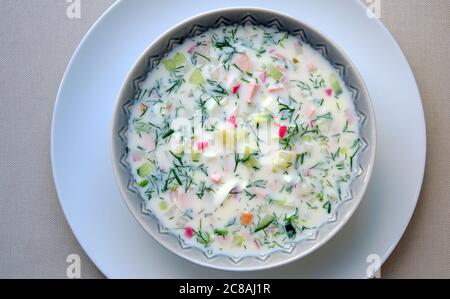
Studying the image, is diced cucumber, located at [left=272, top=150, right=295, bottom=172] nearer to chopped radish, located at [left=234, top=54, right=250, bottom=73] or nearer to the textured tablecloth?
chopped radish, located at [left=234, top=54, right=250, bottom=73]

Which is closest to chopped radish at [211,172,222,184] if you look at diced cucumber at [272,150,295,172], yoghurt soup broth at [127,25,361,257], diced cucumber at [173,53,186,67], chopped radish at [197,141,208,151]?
yoghurt soup broth at [127,25,361,257]

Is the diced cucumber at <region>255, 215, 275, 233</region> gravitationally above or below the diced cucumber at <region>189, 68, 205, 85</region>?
below

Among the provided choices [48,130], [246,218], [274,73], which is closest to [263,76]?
[274,73]

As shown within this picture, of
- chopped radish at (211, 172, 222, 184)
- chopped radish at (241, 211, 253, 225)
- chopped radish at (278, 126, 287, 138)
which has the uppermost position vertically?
chopped radish at (278, 126, 287, 138)

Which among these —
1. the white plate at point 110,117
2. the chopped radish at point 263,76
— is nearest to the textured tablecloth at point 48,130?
the white plate at point 110,117

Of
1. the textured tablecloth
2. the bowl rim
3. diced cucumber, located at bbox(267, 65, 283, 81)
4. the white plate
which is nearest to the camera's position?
the bowl rim

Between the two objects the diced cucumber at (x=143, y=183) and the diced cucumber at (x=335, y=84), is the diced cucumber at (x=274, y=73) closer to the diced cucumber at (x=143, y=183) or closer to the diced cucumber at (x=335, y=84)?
the diced cucumber at (x=335, y=84)
